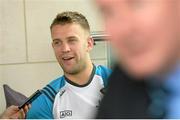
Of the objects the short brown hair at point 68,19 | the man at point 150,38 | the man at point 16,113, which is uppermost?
the short brown hair at point 68,19

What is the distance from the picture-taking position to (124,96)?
29cm

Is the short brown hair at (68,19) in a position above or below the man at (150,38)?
above

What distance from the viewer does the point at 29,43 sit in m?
2.04

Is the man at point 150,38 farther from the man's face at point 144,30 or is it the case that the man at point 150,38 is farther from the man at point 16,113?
the man at point 16,113

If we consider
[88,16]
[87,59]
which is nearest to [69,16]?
[87,59]

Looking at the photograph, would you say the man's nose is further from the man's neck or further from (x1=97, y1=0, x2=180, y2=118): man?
(x1=97, y1=0, x2=180, y2=118): man

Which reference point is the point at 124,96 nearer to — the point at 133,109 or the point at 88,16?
the point at 133,109

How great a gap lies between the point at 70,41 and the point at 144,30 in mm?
1159

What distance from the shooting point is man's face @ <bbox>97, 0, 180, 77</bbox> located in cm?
21

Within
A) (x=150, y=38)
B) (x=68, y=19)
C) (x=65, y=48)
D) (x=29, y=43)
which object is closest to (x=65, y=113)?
(x=65, y=48)

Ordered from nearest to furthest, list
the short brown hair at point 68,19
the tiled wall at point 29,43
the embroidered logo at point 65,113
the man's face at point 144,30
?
the man's face at point 144,30 → the embroidered logo at point 65,113 → the short brown hair at point 68,19 → the tiled wall at point 29,43

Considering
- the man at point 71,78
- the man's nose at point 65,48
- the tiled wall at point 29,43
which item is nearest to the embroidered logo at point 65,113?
the man at point 71,78

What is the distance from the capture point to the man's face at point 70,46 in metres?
1.34

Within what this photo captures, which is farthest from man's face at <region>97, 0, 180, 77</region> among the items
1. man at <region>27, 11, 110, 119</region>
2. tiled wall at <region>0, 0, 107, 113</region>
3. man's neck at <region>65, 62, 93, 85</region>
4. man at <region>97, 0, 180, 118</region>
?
tiled wall at <region>0, 0, 107, 113</region>
